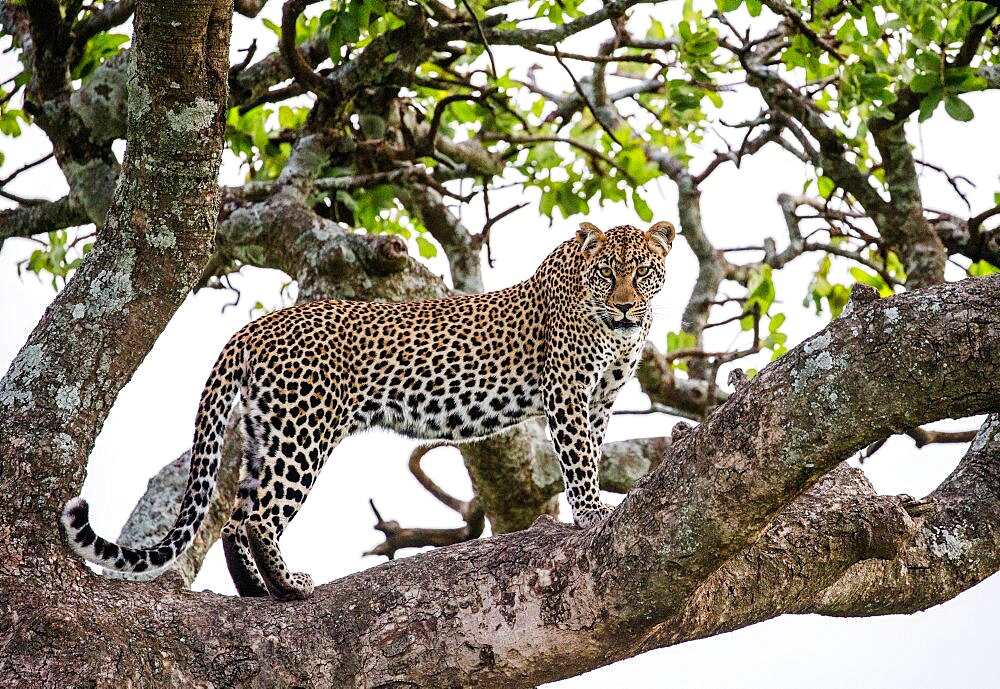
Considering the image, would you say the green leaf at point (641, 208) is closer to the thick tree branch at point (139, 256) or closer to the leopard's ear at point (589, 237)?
the leopard's ear at point (589, 237)

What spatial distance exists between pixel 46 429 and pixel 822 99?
25.6ft

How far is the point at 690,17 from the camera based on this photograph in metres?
9.97

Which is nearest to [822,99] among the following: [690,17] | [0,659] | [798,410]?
[690,17]

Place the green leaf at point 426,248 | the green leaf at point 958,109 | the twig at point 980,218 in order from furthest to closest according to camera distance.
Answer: the green leaf at point 426,248, the twig at point 980,218, the green leaf at point 958,109

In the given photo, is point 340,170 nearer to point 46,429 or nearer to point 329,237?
point 329,237

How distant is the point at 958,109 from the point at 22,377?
5.21 meters

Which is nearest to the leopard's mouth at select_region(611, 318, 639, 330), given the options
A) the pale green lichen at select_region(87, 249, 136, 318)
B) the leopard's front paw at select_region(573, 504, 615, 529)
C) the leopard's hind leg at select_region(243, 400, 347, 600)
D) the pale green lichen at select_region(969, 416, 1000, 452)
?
the leopard's front paw at select_region(573, 504, 615, 529)

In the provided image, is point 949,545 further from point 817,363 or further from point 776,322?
point 776,322

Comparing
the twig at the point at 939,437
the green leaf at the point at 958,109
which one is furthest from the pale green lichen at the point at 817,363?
the twig at the point at 939,437

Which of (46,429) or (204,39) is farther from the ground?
(204,39)

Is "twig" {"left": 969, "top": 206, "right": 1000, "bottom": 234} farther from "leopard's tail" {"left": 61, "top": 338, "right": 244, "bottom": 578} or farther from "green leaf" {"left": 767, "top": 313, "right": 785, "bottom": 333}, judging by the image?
"leopard's tail" {"left": 61, "top": 338, "right": 244, "bottom": 578}

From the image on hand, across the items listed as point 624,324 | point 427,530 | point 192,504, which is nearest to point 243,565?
point 192,504

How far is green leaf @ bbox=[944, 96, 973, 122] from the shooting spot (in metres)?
7.57

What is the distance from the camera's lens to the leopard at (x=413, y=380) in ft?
21.1
